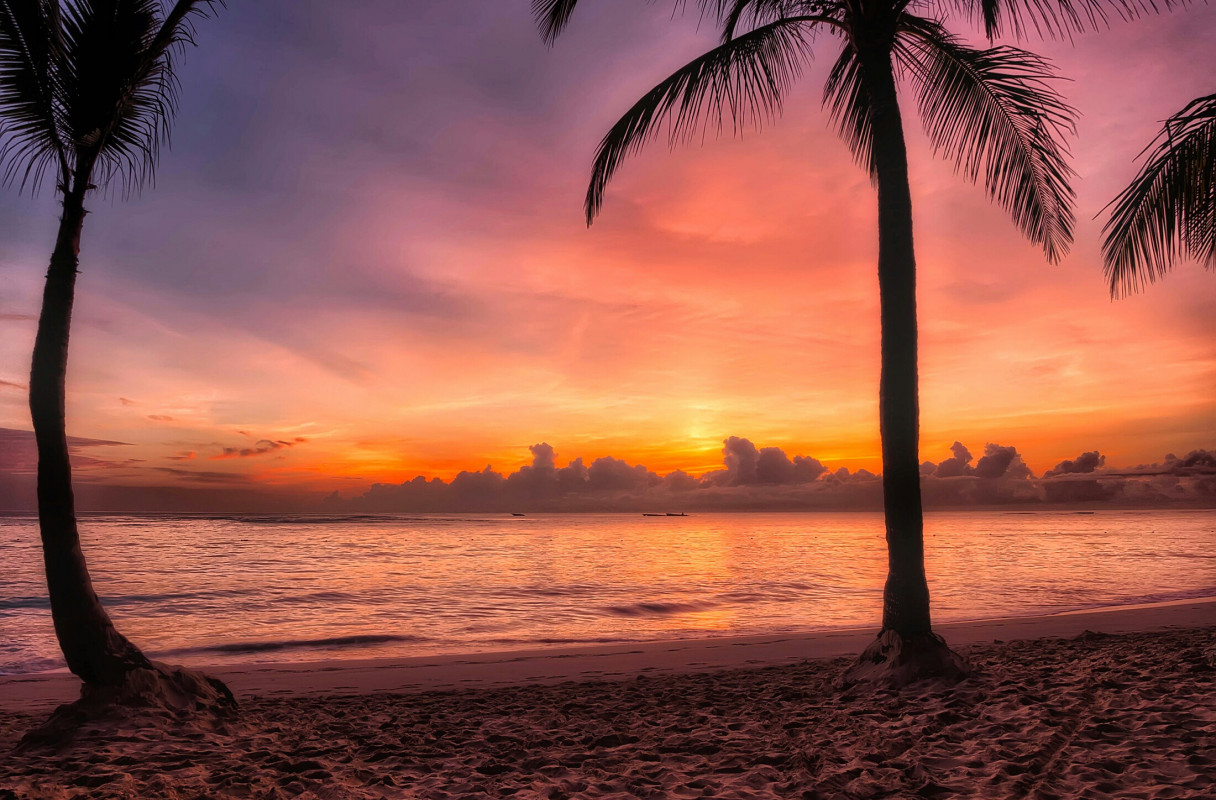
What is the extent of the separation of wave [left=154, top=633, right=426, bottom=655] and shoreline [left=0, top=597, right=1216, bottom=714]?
1.71m

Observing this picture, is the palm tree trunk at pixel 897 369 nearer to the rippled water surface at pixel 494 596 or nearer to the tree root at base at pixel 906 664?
the tree root at base at pixel 906 664

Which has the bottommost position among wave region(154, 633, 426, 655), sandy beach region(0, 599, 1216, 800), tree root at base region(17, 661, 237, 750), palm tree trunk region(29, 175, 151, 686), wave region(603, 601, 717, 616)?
wave region(603, 601, 717, 616)

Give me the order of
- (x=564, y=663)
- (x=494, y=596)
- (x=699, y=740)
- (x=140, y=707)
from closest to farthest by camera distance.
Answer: (x=699, y=740) < (x=140, y=707) < (x=564, y=663) < (x=494, y=596)

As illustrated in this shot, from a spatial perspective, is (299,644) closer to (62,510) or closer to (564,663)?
(564,663)

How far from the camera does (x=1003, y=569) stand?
30562mm

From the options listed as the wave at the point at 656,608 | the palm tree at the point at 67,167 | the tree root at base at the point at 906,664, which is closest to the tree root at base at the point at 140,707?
the palm tree at the point at 67,167

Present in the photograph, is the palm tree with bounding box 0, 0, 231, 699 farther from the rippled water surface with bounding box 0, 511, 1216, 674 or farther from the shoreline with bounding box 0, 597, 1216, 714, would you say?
the rippled water surface with bounding box 0, 511, 1216, 674

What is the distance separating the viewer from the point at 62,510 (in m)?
5.87

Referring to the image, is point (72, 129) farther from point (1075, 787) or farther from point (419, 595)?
point (419, 595)

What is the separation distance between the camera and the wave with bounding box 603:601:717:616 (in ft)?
63.0

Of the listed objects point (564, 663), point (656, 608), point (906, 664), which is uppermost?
point (906, 664)

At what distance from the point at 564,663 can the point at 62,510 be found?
7.22m

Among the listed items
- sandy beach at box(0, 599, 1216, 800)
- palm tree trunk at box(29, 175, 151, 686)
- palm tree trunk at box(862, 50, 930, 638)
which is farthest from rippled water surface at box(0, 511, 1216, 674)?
palm tree trunk at box(862, 50, 930, 638)

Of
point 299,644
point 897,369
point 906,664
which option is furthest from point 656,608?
point 897,369
